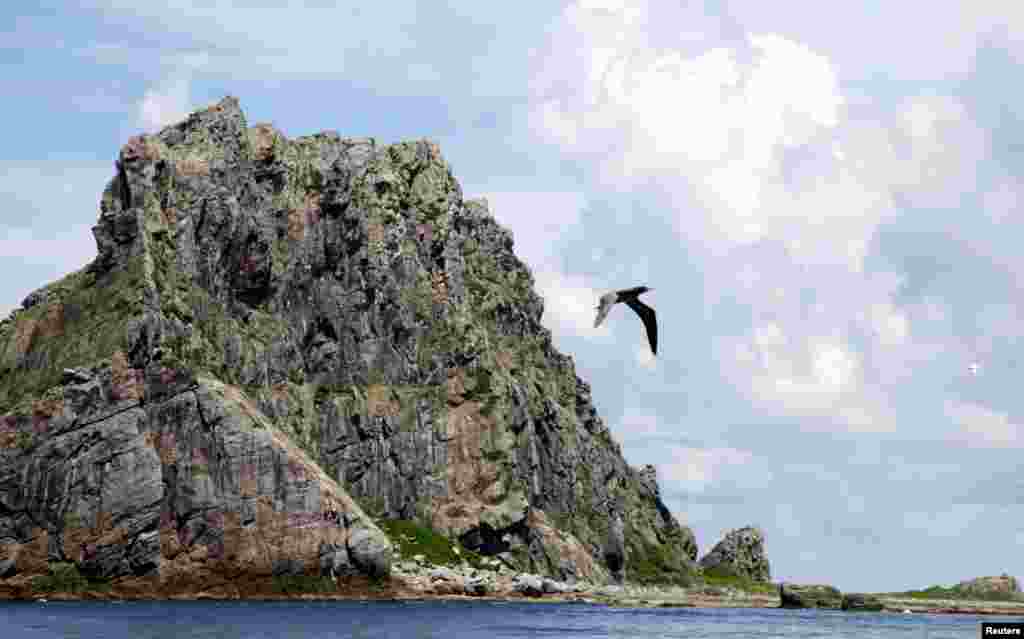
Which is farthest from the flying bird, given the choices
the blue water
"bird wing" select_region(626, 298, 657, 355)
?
the blue water

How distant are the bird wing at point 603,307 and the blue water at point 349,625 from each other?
8833 centimetres

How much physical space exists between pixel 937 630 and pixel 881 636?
28.9 metres

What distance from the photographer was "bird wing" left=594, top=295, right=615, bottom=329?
48.8 m

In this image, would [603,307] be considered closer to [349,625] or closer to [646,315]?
[646,315]

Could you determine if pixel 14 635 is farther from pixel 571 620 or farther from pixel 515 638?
pixel 571 620

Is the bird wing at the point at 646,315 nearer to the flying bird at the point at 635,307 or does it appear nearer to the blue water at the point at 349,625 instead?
the flying bird at the point at 635,307

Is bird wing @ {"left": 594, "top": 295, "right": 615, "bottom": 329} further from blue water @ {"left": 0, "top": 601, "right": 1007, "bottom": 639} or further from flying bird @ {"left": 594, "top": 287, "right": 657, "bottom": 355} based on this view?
blue water @ {"left": 0, "top": 601, "right": 1007, "bottom": 639}

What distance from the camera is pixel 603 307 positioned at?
51.3m

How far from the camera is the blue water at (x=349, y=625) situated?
14100cm

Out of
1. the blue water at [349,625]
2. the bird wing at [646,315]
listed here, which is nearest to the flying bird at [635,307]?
the bird wing at [646,315]

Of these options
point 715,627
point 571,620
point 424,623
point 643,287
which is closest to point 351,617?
point 424,623

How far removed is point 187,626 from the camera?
481 feet

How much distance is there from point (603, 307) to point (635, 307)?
1830 mm

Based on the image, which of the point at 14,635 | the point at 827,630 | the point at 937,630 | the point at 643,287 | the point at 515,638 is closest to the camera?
the point at 643,287
